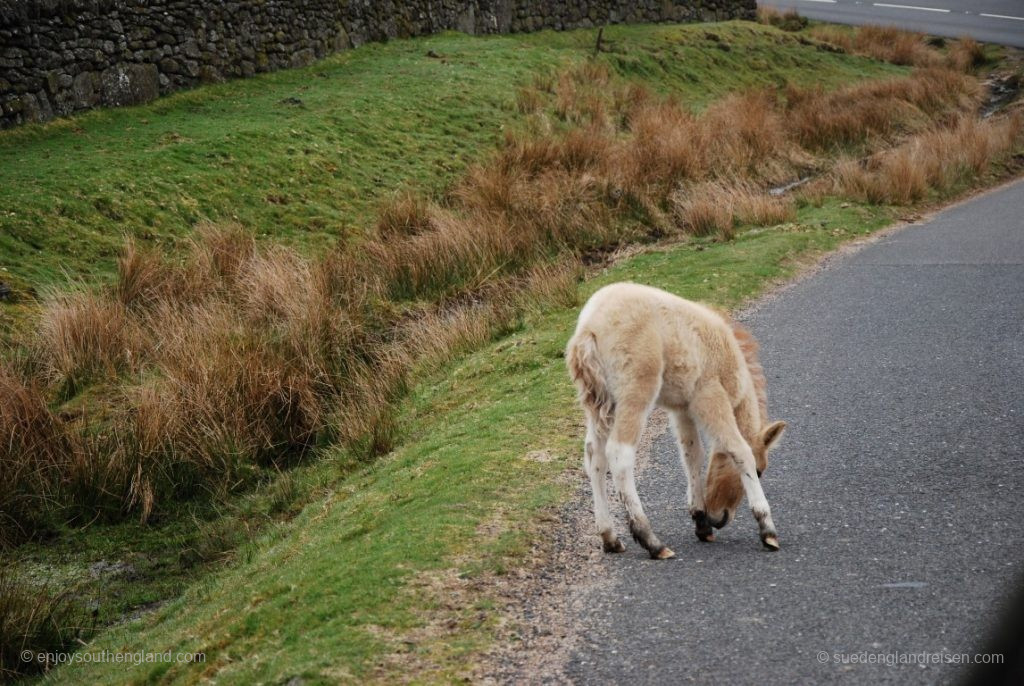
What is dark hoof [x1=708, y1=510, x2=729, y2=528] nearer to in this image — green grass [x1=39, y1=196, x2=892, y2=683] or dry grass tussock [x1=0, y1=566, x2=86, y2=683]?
green grass [x1=39, y1=196, x2=892, y2=683]

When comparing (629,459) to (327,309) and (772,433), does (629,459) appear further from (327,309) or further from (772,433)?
(327,309)

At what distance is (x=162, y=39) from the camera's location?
17.1 metres

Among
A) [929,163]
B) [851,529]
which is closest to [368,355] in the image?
[851,529]

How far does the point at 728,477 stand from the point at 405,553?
1.66 meters

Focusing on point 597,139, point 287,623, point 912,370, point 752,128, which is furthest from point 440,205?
point 287,623

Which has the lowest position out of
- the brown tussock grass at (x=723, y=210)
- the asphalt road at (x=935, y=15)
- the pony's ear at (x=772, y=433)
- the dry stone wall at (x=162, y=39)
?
the brown tussock grass at (x=723, y=210)

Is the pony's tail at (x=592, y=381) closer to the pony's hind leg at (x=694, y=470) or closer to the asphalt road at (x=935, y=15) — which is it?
the pony's hind leg at (x=694, y=470)

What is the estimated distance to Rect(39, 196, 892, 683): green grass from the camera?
4.34 metres

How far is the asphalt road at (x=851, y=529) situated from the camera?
4094 mm

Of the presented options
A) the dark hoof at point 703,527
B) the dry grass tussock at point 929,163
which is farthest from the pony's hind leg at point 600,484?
the dry grass tussock at point 929,163

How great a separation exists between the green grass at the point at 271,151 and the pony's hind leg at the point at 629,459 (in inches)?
339

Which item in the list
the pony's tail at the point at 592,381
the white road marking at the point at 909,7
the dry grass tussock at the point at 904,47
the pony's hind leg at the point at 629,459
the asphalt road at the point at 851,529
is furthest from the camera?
the white road marking at the point at 909,7

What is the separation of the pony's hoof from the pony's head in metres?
0.47

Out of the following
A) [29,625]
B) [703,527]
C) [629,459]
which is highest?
[629,459]
